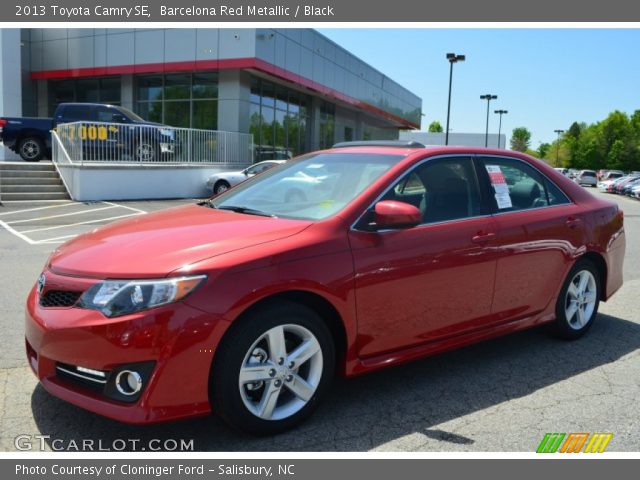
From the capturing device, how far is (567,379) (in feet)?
13.7

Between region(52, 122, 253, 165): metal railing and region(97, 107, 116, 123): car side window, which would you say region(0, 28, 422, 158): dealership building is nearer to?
region(52, 122, 253, 165): metal railing

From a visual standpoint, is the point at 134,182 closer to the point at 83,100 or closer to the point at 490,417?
the point at 83,100

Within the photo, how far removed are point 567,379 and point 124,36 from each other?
78.2 ft

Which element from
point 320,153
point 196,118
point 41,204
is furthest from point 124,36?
point 320,153

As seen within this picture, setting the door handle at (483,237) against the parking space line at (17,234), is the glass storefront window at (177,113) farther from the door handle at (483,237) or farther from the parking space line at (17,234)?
the door handle at (483,237)

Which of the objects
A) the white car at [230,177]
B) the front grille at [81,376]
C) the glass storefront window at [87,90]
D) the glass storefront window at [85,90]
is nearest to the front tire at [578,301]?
the front grille at [81,376]

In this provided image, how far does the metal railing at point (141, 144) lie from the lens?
16.9 m

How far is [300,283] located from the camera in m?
3.14

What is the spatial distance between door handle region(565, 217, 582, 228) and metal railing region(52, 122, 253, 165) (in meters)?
14.7

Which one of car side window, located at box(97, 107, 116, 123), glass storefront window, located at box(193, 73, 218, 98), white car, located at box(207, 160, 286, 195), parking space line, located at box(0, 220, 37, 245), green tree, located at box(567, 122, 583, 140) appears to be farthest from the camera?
green tree, located at box(567, 122, 583, 140)

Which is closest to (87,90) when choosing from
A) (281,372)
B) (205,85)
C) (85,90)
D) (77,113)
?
(85,90)

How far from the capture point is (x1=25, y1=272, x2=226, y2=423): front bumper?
277 centimetres

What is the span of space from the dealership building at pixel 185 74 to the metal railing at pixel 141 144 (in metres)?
2.52

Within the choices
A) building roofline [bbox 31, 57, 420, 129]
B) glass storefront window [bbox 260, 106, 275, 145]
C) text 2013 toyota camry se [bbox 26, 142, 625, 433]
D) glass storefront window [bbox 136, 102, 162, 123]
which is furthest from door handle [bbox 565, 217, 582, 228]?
glass storefront window [bbox 136, 102, 162, 123]
